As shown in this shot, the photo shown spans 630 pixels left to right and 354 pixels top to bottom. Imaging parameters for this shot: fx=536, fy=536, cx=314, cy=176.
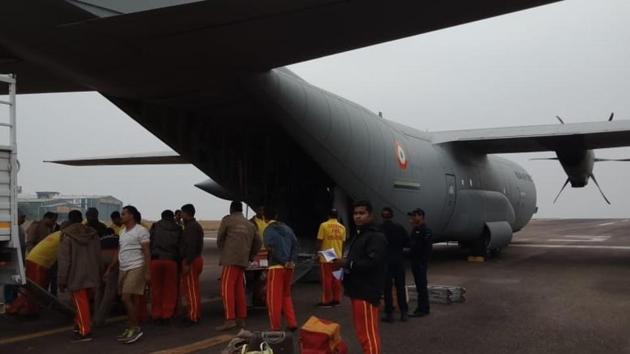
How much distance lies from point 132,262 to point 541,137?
441 inches

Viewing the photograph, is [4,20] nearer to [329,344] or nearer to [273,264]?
[273,264]

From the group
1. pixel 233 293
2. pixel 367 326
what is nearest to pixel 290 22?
pixel 367 326

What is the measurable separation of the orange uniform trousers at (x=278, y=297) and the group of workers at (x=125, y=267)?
4.38 feet

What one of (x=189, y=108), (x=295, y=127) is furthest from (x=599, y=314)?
(x=189, y=108)

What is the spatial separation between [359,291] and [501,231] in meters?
11.8

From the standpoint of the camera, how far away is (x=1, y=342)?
6.46 m

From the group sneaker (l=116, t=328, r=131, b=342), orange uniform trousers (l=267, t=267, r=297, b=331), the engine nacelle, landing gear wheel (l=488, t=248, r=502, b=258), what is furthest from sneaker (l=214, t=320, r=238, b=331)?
the engine nacelle

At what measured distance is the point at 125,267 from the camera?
265 inches

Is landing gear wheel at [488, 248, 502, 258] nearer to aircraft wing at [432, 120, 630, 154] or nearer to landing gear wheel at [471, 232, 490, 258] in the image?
landing gear wheel at [471, 232, 490, 258]

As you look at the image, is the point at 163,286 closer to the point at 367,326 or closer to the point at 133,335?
the point at 133,335

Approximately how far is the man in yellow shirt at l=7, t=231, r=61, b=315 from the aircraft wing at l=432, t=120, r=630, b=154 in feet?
33.9

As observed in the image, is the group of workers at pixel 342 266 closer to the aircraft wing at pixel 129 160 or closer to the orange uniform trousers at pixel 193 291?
the orange uniform trousers at pixel 193 291

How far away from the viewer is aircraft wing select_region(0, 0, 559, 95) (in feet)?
17.0

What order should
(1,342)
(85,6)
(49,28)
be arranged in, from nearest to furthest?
(85,6), (49,28), (1,342)
